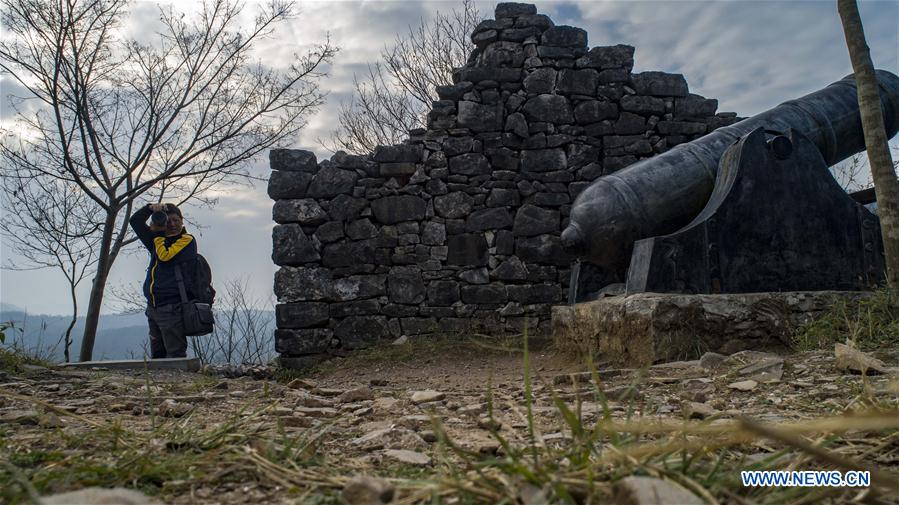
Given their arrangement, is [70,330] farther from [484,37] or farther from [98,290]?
[484,37]

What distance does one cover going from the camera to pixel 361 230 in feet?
22.7

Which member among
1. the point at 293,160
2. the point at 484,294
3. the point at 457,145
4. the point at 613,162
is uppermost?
the point at 457,145

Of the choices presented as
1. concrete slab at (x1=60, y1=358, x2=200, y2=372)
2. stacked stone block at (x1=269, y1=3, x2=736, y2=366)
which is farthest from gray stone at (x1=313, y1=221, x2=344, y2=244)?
concrete slab at (x1=60, y1=358, x2=200, y2=372)

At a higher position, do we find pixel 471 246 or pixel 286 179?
pixel 286 179

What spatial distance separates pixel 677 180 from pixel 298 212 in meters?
3.88

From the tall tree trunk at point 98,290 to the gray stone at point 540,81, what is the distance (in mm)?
5937

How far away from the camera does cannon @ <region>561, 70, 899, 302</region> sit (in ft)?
14.0

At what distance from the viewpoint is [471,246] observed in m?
7.03

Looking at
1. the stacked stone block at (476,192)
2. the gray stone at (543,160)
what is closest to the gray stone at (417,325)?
the stacked stone block at (476,192)

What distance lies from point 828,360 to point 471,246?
4.42 m

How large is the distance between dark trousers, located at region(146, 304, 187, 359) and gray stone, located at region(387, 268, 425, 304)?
2.16 m

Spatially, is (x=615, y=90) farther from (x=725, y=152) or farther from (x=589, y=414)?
(x=589, y=414)

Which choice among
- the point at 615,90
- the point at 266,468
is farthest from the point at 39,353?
the point at 615,90

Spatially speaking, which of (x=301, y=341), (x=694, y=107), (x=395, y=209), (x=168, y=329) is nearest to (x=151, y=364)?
(x=168, y=329)
